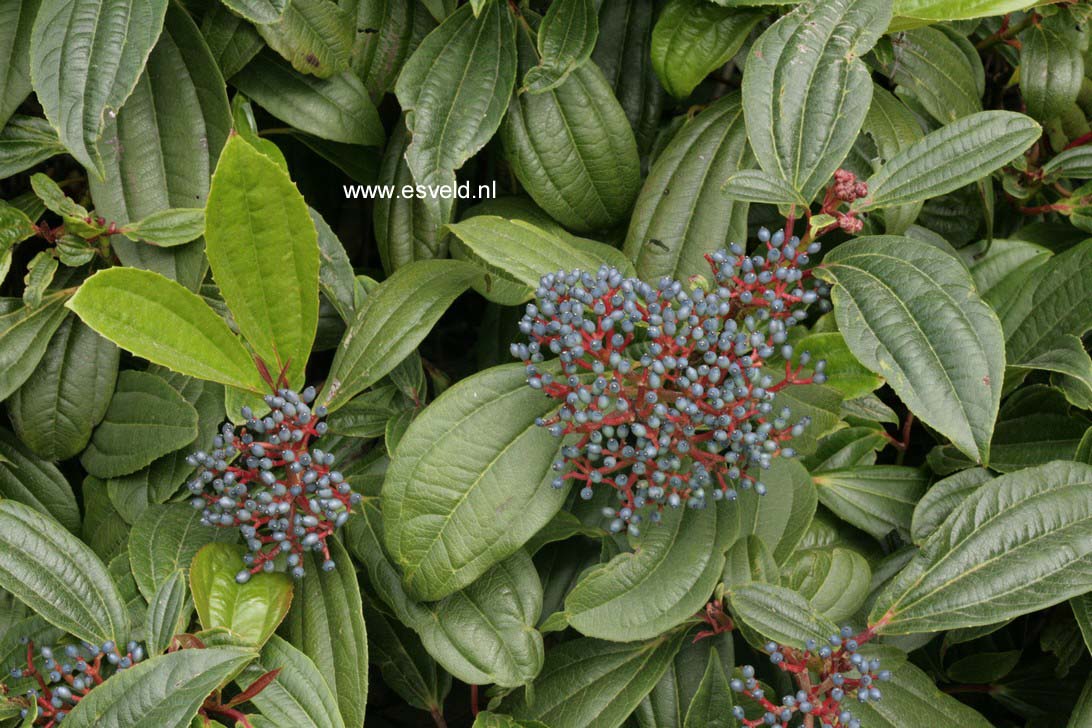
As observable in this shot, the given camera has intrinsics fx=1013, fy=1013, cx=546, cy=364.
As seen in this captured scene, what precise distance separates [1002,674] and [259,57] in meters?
1.24

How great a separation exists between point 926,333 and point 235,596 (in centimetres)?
74

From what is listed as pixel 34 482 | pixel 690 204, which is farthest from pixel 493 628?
pixel 34 482

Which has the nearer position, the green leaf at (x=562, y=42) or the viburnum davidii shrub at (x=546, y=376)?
the viburnum davidii shrub at (x=546, y=376)

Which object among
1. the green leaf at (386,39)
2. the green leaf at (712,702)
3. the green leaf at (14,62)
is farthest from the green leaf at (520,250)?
the green leaf at (14,62)

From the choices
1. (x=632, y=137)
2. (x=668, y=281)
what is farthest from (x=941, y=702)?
(x=632, y=137)

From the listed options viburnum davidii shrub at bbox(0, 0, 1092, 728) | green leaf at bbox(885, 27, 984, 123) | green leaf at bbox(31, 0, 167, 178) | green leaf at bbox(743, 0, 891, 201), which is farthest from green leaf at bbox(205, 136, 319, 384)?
green leaf at bbox(885, 27, 984, 123)

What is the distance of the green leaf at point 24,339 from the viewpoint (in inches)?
47.9

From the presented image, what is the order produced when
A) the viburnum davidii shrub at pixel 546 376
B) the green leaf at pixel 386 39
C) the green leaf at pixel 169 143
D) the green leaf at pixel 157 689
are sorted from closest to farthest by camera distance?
the green leaf at pixel 157 689 < the viburnum davidii shrub at pixel 546 376 < the green leaf at pixel 169 143 < the green leaf at pixel 386 39

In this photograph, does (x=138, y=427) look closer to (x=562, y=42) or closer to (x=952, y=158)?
(x=562, y=42)

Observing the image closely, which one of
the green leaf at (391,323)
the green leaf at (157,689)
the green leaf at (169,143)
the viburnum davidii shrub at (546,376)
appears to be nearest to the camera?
the green leaf at (157,689)

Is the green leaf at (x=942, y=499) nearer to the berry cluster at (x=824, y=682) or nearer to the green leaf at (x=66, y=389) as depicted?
the berry cluster at (x=824, y=682)

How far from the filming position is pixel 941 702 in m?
1.14

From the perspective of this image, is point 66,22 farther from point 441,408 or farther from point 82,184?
point 441,408

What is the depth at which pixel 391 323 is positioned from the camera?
3.69 feet
